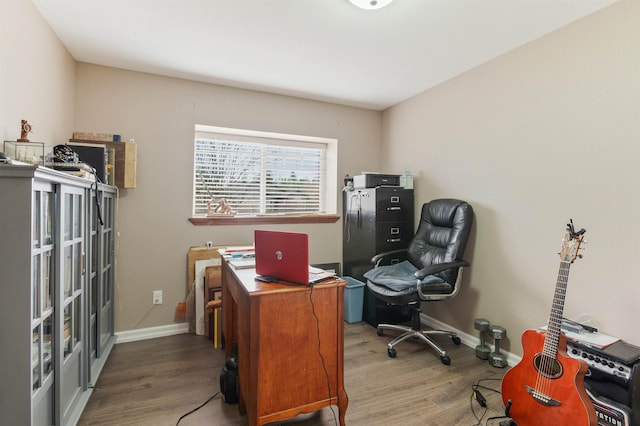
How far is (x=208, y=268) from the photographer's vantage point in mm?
2750

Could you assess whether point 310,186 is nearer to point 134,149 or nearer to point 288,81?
point 288,81

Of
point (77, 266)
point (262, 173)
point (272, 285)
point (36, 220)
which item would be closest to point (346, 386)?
point (272, 285)

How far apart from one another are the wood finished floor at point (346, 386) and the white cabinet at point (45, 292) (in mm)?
217

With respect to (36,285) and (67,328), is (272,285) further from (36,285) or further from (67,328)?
(67,328)

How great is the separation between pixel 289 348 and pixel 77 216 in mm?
1382

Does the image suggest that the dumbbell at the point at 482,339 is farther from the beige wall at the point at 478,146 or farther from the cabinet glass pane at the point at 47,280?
the cabinet glass pane at the point at 47,280

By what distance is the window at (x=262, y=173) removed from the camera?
3.11 metres

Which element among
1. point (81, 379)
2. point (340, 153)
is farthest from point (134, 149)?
point (340, 153)

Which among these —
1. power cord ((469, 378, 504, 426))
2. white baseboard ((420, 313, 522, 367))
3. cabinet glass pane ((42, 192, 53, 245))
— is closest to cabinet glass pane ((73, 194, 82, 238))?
cabinet glass pane ((42, 192, 53, 245))

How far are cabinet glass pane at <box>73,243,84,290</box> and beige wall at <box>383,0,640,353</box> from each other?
287 centimetres

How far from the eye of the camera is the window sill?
2924 millimetres

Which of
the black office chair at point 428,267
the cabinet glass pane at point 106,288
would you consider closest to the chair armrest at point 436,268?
the black office chair at point 428,267

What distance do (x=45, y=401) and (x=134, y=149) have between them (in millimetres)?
1869

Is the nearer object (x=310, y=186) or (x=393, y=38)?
(x=393, y=38)
